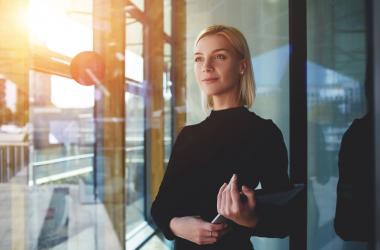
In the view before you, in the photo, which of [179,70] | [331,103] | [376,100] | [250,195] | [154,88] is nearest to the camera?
[250,195]

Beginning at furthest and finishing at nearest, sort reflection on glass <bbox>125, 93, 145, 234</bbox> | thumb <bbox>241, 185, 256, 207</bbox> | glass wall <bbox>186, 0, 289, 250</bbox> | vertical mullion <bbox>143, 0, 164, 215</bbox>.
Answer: reflection on glass <bbox>125, 93, 145, 234</bbox>, vertical mullion <bbox>143, 0, 164, 215</bbox>, glass wall <bbox>186, 0, 289, 250</bbox>, thumb <bbox>241, 185, 256, 207</bbox>

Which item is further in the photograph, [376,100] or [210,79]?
[376,100]

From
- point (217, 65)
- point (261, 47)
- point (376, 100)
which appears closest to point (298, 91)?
point (261, 47)

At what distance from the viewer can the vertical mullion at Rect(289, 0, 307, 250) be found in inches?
74.7

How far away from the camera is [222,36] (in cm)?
159

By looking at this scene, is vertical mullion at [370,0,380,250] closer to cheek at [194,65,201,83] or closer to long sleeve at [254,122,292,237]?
long sleeve at [254,122,292,237]

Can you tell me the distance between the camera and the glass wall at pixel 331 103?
2117 millimetres

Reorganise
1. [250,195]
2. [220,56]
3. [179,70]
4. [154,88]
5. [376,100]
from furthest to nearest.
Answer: [376,100] → [154,88] → [179,70] → [220,56] → [250,195]

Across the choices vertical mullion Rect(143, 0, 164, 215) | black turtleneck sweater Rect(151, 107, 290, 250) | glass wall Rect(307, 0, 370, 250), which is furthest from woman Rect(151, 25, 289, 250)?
glass wall Rect(307, 0, 370, 250)

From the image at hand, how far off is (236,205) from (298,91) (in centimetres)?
72

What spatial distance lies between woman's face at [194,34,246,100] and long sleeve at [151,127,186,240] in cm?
23

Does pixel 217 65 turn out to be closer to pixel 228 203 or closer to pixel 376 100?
pixel 228 203

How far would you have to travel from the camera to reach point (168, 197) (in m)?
1.66

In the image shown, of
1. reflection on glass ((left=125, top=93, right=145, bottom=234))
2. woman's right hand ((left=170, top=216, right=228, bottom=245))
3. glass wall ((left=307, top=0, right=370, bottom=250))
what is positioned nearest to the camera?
woman's right hand ((left=170, top=216, right=228, bottom=245))
